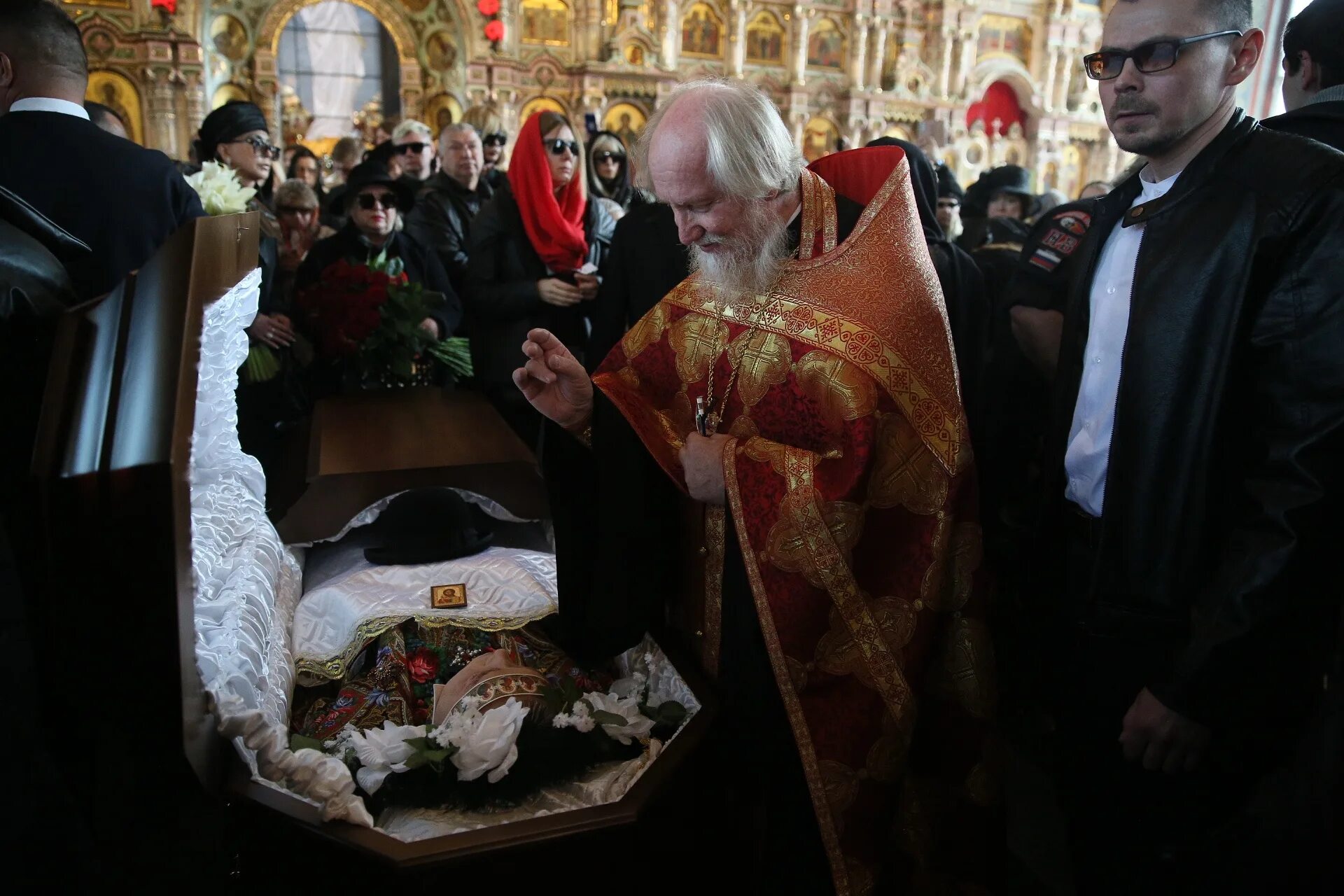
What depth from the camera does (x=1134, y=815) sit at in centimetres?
177

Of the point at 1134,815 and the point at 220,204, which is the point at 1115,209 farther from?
the point at 220,204

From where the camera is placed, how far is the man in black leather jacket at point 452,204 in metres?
4.58

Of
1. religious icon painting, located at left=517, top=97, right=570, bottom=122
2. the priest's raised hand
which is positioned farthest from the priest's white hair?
religious icon painting, located at left=517, top=97, right=570, bottom=122

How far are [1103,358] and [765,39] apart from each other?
17.2 metres

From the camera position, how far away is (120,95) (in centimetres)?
1339

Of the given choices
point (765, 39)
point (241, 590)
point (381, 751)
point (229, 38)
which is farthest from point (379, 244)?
point (765, 39)

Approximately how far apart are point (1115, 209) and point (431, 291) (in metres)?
2.67

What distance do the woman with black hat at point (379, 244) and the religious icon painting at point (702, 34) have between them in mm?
14007

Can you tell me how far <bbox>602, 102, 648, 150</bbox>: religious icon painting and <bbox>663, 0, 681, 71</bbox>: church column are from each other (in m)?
0.94

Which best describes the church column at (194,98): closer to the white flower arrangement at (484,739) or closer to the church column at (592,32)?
the church column at (592,32)

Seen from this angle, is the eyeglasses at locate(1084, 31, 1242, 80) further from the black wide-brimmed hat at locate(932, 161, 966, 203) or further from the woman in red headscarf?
the black wide-brimmed hat at locate(932, 161, 966, 203)

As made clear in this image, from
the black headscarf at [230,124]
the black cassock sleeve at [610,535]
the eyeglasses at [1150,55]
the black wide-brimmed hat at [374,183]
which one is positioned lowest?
the black cassock sleeve at [610,535]

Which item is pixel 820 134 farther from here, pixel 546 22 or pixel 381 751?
pixel 381 751

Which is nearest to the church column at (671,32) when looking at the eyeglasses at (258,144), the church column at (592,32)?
the church column at (592,32)
